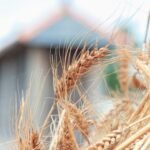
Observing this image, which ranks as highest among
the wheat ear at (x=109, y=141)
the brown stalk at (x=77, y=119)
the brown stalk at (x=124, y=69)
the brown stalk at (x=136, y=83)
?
the brown stalk at (x=124, y=69)

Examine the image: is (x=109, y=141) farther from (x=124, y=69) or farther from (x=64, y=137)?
(x=124, y=69)

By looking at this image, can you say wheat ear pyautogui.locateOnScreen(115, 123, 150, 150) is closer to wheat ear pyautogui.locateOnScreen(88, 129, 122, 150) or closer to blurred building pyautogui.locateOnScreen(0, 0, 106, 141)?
wheat ear pyautogui.locateOnScreen(88, 129, 122, 150)

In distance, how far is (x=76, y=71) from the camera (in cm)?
86

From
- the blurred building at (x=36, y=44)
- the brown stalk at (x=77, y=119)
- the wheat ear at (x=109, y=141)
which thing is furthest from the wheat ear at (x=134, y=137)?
the blurred building at (x=36, y=44)

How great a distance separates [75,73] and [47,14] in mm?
6995

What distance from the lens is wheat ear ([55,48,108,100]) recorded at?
2.80ft

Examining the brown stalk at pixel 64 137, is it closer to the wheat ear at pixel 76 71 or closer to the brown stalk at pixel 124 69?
the wheat ear at pixel 76 71

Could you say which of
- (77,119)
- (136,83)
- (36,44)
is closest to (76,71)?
(77,119)

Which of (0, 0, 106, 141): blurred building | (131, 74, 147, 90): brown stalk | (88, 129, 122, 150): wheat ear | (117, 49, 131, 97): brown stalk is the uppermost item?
(0, 0, 106, 141): blurred building

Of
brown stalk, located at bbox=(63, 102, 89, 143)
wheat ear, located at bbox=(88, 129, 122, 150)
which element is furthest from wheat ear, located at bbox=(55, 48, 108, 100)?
wheat ear, located at bbox=(88, 129, 122, 150)

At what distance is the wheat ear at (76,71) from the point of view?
33.6 inches

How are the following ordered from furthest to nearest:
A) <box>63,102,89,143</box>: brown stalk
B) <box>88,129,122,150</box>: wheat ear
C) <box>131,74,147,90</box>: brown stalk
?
<box>131,74,147,90</box>: brown stalk < <box>63,102,89,143</box>: brown stalk < <box>88,129,122,150</box>: wheat ear

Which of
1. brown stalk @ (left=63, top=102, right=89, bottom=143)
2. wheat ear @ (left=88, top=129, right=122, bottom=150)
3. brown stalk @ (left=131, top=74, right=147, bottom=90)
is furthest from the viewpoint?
brown stalk @ (left=131, top=74, right=147, bottom=90)

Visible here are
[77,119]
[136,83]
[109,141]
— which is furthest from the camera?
[136,83]
